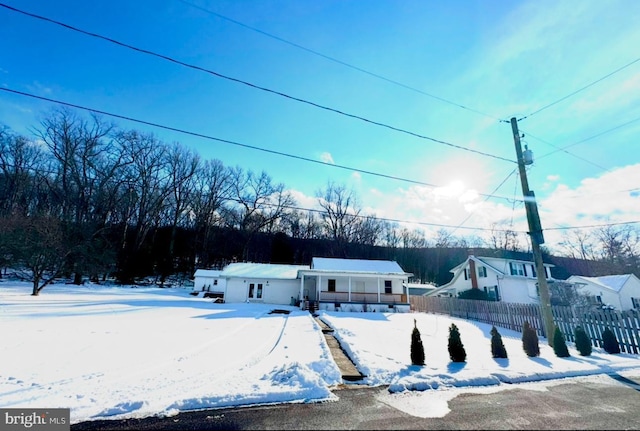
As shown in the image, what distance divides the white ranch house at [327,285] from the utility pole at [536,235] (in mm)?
14184

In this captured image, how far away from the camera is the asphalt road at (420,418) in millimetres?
3498

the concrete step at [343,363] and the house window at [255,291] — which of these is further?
the house window at [255,291]

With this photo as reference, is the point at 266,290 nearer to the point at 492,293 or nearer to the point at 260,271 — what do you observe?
the point at 260,271

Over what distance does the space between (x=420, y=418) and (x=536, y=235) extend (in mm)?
8311

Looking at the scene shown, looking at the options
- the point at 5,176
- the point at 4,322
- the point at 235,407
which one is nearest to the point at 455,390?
the point at 235,407

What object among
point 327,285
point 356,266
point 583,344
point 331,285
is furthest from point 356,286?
point 583,344

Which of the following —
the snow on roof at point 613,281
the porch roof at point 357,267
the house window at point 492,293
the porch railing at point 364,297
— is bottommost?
the porch railing at point 364,297

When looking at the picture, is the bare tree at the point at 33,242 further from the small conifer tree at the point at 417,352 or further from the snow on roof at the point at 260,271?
the small conifer tree at the point at 417,352

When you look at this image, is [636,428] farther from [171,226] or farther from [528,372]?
[171,226]

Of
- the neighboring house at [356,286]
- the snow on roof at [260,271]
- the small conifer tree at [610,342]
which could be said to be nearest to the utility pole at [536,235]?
the small conifer tree at [610,342]

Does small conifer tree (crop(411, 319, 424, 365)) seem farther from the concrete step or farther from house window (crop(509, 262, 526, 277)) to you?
house window (crop(509, 262, 526, 277))

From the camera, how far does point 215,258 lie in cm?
4334

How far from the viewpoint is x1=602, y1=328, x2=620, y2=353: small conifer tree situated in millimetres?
8555

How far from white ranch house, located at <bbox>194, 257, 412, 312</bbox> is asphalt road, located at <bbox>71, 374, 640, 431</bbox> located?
1811 centimetres
